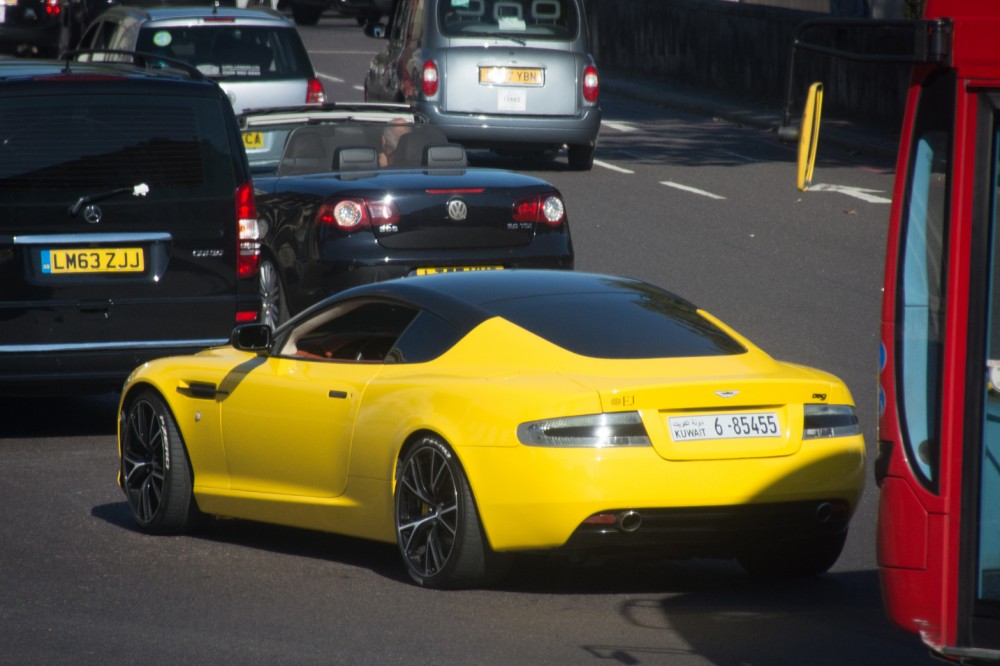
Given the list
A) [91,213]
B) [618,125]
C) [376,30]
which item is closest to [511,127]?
[376,30]

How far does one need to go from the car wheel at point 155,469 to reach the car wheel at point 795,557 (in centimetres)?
250

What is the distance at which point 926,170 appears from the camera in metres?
5.49

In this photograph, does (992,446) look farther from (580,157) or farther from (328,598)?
(580,157)

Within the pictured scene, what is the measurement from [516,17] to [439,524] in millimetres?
15012

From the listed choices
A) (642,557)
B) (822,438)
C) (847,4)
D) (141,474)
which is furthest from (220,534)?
(847,4)

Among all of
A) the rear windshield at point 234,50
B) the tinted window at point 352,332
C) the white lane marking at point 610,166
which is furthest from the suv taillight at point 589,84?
the tinted window at point 352,332

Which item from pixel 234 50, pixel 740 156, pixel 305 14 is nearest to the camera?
pixel 234 50

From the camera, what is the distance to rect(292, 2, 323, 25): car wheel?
49.4m

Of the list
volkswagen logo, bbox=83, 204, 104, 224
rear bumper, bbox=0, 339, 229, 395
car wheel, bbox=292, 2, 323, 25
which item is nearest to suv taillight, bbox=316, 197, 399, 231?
rear bumper, bbox=0, 339, 229, 395

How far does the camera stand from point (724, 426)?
6770mm

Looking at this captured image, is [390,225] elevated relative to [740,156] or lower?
elevated

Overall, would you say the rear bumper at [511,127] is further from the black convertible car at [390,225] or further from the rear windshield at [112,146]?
the rear windshield at [112,146]

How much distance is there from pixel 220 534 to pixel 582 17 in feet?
45.6

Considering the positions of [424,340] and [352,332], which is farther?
[352,332]
